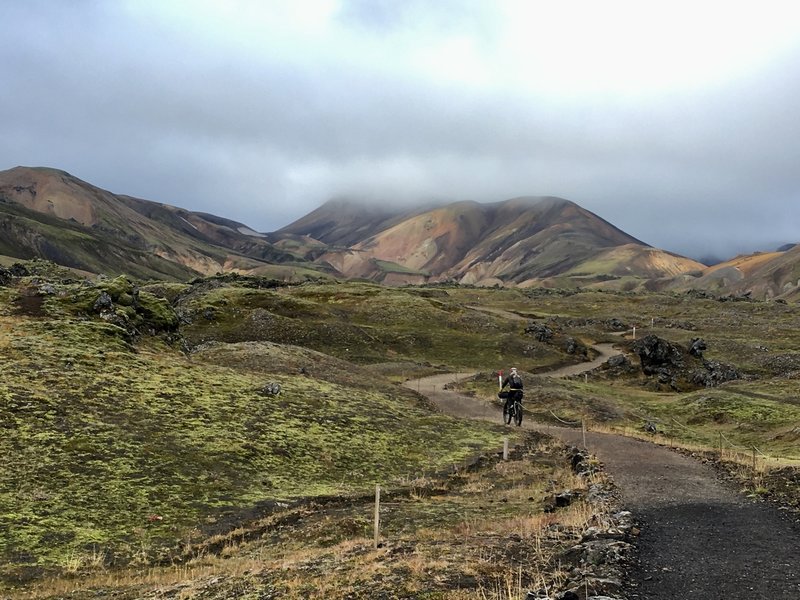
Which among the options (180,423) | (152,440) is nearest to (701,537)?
(152,440)

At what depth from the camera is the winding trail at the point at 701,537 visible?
12680mm

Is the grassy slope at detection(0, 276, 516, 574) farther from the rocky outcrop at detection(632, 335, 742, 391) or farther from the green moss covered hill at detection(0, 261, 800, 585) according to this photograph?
the rocky outcrop at detection(632, 335, 742, 391)

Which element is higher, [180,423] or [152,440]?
[180,423]

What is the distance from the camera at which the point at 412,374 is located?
240ft

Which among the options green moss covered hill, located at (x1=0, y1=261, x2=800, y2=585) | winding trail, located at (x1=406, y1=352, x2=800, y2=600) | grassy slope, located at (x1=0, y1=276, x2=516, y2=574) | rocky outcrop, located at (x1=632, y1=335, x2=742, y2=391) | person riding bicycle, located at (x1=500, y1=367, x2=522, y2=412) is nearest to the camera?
winding trail, located at (x1=406, y1=352, x2=800, y2=600)

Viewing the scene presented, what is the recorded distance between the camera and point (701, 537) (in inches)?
642

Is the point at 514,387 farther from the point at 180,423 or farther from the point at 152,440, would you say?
the point at 152,440

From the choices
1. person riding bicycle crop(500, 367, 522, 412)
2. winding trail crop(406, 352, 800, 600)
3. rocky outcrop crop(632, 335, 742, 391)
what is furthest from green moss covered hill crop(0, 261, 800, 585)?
winding trail crop(406, 352, 800, 600)

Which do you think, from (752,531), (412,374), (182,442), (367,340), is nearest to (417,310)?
(367,340)

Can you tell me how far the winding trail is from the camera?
1268 centimetres

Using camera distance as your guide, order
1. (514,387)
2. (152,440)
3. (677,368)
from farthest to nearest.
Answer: (677,368) < (514,387) < (152,440)

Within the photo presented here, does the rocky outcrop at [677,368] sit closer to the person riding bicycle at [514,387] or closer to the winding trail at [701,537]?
the person riding bicycle at [514,387]

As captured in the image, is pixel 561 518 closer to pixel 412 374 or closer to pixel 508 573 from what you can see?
pixel 508 573

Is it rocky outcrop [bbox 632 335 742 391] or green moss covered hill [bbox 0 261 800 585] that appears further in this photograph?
rocky outcrop [bbox 632 335 742 391]
